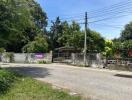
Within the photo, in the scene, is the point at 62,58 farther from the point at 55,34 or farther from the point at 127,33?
the point at 55,34

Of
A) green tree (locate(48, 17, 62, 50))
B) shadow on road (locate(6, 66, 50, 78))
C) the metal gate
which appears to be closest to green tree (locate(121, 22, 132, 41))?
green tree (locate(48, 17, 62, 50))

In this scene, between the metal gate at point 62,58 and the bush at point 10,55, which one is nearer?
the metal gate at point 62,58

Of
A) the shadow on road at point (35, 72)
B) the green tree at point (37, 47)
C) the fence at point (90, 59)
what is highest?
the green tree at point (37, 47)

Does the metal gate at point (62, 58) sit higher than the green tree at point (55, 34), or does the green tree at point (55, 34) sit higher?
the green tree at point (55, 34)

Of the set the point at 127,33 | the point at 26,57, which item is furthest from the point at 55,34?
the point at 26,57

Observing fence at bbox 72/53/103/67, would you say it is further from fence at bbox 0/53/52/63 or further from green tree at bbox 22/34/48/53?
green tree at bbox 22/34/48/53

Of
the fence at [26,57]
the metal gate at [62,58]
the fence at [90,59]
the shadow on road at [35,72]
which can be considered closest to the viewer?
the shadow on road at [35,72]

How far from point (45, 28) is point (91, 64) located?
37.9m

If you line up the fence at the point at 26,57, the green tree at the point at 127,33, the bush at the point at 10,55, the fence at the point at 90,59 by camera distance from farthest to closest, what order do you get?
the green tree at the point at 127,33 → the bush at the point at 10,55 → the fence at the point at 26,57 → the fence at the point at 90,59

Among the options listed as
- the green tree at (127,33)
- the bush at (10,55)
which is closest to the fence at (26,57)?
the bush at (10,55)

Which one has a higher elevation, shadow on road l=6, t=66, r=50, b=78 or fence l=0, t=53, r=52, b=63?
fence l=0, t=53, r=52, b=63

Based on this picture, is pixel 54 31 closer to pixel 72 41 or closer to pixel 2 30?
pixel 72 41

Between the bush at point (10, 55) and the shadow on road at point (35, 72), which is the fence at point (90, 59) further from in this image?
the bush at point (10, 55)

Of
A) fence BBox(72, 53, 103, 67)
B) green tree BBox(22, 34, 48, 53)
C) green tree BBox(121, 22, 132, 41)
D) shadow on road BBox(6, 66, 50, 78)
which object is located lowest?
shadow on road BBox(6, 66, 50, 78)
